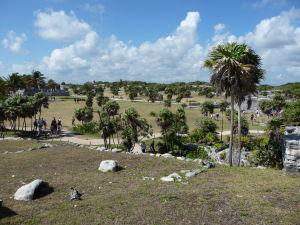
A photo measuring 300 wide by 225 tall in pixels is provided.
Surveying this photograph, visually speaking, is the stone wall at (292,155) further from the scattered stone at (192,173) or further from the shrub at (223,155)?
the shrub at (223,155)

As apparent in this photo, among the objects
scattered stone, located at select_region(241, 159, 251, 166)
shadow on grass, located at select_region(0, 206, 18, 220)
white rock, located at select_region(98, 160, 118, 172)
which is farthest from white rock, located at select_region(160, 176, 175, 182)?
scattered stone, located at select_region(241, 159, 251, 166)

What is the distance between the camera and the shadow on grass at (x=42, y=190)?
10942mm

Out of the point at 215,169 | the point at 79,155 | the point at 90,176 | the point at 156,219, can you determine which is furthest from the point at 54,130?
the point at 156,219

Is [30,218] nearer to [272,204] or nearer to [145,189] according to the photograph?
[145,189]

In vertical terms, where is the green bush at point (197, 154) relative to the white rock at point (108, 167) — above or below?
below

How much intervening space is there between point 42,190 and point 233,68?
13089 mm

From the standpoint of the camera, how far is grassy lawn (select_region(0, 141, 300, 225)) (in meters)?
8.51

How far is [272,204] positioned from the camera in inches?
370

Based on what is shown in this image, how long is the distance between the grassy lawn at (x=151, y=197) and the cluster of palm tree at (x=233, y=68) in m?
5.38

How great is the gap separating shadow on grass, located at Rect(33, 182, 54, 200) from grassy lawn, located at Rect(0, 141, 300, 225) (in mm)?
314

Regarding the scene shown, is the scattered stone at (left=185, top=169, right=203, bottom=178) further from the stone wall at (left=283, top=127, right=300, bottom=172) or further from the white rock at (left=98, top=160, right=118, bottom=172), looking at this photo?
the stone wall at (left=283, top=127, right=300, bottom=172)

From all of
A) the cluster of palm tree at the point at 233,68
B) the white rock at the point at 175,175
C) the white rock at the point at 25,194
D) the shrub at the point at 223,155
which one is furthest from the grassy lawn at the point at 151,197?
the shrub at the point at 223,155

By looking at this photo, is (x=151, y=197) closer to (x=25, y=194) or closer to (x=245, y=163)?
(x=25, y=194)

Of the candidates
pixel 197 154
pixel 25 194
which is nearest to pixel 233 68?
pixel 25 194
